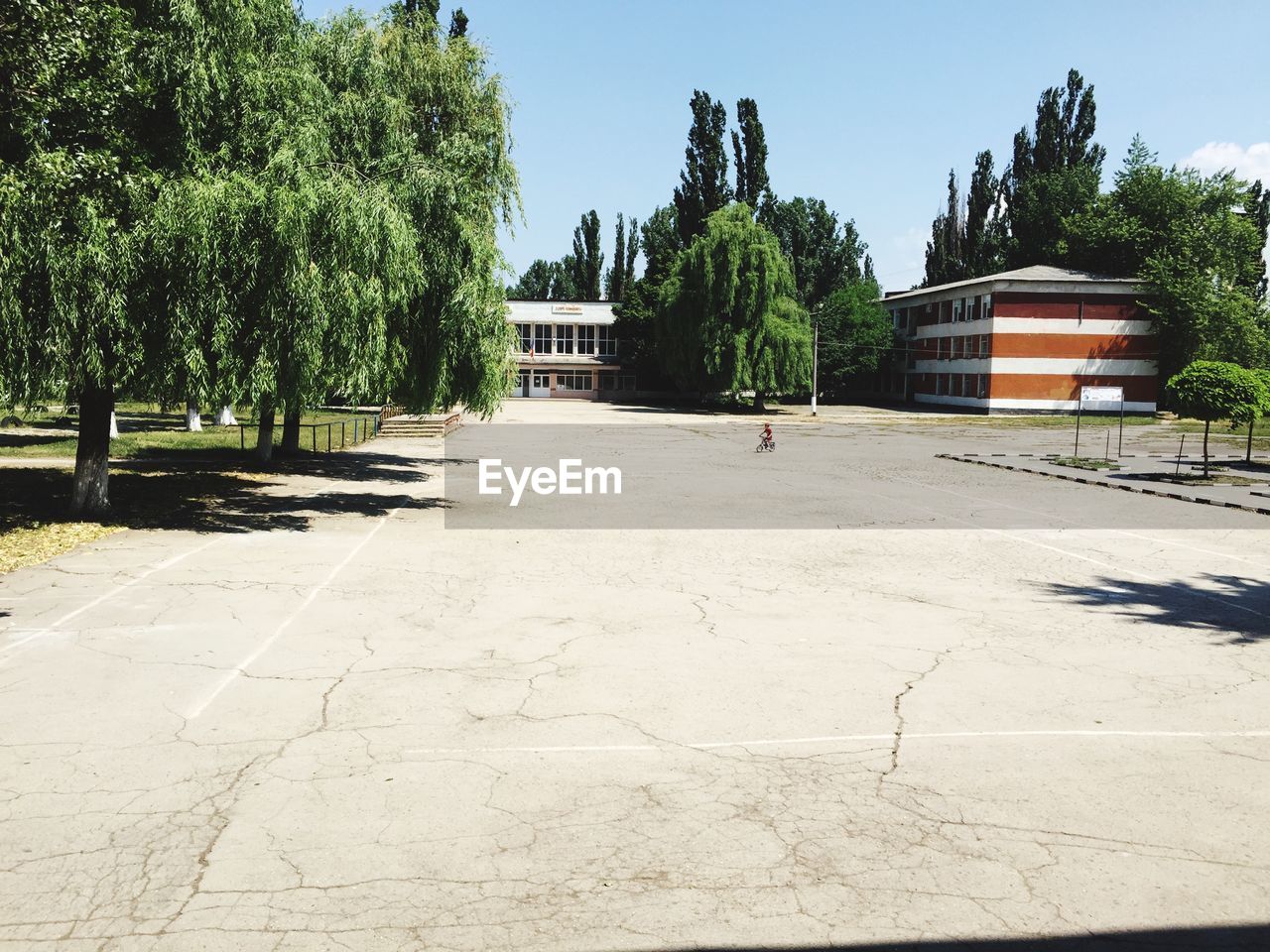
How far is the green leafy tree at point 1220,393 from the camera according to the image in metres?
24.9

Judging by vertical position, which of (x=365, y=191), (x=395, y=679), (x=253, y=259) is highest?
(x=365, y=191)

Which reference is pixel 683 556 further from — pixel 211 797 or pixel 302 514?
pixel 211 797

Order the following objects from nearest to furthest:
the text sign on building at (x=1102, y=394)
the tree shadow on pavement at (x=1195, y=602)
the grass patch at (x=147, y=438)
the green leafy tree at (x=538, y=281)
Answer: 1. the tree shadow on pavement at (x=1195, y=602)
2. the grass patch at (x=147, y=438)
3. the text sign on building at (x=1102, y=394)
4. the green leafy tree at (x=538, y=281)

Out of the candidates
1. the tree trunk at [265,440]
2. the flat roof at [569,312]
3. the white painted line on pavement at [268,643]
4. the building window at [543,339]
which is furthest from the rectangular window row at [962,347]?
the white painted line on pavement at [268,643]

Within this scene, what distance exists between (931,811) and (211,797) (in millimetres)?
4133

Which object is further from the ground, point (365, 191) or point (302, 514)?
point (365, 191)

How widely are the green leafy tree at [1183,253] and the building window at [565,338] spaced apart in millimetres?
41878

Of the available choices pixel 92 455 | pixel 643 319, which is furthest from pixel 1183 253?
pixel 92 455

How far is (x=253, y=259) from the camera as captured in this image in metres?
13.8

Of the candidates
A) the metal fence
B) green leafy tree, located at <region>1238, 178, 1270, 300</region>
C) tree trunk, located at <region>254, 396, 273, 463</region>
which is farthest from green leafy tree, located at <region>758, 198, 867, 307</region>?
tree trunk, located at <region>254, 396, 273, 463</region>

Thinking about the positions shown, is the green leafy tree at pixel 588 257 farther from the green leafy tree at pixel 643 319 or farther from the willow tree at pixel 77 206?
the willow tree at pixel 77 206

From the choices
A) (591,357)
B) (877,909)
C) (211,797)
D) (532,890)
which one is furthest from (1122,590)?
(591,357)

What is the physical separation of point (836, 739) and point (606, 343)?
82504mm

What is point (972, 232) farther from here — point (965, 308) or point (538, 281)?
point (538, 281)
